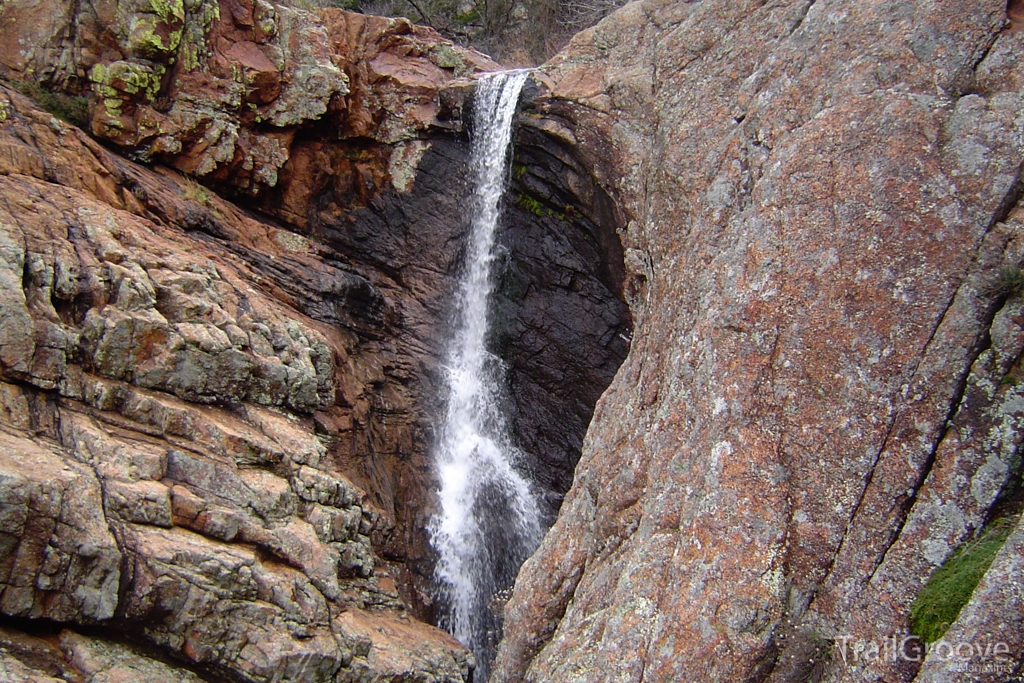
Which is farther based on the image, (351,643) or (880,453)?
(351,643)

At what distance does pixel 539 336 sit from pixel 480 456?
2.42 m

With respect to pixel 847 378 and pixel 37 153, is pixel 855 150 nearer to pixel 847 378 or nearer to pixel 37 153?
pixel 847 378

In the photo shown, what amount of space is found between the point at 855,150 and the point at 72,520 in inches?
317

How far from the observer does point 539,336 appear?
13117 mm

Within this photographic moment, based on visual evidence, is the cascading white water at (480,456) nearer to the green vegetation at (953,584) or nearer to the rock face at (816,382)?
the rock face at (816,382)

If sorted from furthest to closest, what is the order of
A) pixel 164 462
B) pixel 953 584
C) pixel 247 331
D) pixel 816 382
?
pixel 247 331, pixel 164 462, pixel 816 382, pixel 953 584

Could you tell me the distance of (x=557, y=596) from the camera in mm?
7320

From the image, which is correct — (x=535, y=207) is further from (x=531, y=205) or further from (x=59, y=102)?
(x=59, y=102)

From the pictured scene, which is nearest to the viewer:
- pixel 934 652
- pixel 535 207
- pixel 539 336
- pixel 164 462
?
pixel 934 652

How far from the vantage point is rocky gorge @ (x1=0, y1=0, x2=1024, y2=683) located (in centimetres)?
545

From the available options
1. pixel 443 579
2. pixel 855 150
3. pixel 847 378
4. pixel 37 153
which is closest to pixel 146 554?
pixel 443 579

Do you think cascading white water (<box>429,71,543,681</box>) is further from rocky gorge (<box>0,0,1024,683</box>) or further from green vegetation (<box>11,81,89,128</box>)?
green vegetation (<box>11,81,89,128</box>)

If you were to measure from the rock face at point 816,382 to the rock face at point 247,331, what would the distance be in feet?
9.85

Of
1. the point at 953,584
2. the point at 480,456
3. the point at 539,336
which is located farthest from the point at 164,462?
the point at 953,584
